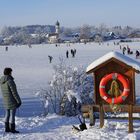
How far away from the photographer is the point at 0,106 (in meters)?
18.5

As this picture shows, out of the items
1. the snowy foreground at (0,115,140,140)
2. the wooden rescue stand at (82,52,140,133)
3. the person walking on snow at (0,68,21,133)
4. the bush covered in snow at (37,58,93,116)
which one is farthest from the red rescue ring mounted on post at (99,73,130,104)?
the bush covered in snow at (37,58,93,116)

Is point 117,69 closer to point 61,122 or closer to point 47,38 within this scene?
point 61,122

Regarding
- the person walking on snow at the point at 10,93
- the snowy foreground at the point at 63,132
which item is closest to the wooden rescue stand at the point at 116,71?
the snowy foreground at the point at 63,132

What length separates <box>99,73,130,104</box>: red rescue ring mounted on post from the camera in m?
9.33

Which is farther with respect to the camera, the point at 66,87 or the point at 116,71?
the point at 66,87

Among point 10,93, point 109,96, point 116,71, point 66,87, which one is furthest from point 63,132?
point 66,87

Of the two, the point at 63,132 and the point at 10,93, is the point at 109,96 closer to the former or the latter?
the point at 63,132

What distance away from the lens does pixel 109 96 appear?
373 inches

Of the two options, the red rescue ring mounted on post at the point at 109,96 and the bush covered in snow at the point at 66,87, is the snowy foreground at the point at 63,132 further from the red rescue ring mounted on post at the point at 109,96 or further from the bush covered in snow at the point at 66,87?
the bush covered in snow at the point at 66,87

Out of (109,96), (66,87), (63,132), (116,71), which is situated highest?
(116,71)

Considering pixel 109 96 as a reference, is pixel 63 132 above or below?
below

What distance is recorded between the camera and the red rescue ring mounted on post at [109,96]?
9.33 metres

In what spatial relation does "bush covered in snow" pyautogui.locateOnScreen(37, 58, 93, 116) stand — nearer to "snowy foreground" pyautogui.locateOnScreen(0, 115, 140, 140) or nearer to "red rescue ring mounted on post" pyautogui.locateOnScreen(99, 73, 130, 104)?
"snowy foreground" pyautogui.locateOnScreen(0, 115, 140, 140)

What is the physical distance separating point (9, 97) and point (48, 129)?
1.20m
